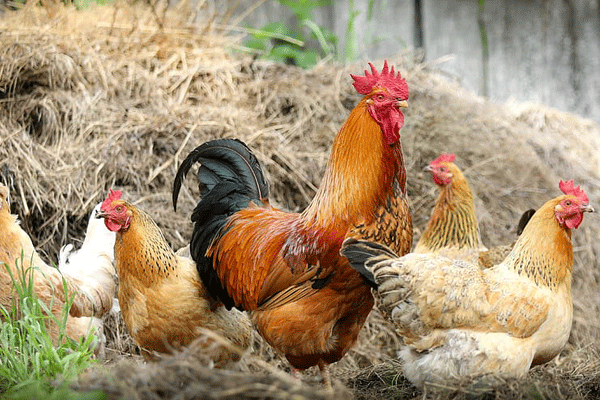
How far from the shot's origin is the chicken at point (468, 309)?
3.24 metres

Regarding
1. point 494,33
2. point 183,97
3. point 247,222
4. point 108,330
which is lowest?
point 108,330

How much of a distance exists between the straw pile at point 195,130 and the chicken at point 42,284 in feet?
1.71

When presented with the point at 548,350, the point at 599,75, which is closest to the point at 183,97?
the point at 548,350

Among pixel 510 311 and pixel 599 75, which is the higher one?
pixel 599 75

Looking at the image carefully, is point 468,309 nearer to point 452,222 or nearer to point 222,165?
point 452,222

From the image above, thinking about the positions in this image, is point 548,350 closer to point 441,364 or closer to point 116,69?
point 441,364

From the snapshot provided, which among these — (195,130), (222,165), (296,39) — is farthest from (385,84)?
(296,39)

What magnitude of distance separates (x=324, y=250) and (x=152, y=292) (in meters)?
1.05

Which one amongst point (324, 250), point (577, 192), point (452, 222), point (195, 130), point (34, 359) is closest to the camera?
point (34, 359)

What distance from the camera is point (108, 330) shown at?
4.55m

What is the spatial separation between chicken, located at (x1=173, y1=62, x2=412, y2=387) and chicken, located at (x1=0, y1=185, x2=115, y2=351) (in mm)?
768

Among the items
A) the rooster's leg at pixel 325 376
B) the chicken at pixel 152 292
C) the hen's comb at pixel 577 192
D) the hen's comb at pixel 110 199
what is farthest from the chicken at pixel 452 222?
the hen's comb at pixel 110 199

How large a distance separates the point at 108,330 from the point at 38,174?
125cm

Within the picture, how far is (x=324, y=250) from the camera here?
11.3ft
